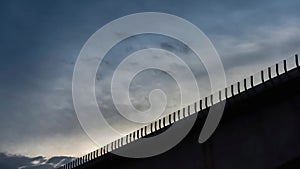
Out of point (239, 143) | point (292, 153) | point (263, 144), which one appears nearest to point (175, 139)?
point (239, 143)

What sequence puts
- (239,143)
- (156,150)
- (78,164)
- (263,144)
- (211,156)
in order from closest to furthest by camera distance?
(263,144)
(239,143)
(211,156)
(156,150)
(78,164)

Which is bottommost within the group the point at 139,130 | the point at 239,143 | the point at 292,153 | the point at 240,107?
the point at 292,153

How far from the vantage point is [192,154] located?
3142 centimetres

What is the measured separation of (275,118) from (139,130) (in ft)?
50.4

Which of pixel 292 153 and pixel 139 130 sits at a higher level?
pixel 139 130

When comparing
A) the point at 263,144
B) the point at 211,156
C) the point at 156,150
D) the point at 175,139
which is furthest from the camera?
the point at 156,150

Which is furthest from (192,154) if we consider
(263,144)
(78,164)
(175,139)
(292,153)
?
(78,164)

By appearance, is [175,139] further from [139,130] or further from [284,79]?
[284,79]

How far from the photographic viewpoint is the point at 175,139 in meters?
33.0

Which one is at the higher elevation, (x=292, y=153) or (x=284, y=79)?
(x=284, y=79)

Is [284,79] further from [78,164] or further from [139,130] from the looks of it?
[78,164]

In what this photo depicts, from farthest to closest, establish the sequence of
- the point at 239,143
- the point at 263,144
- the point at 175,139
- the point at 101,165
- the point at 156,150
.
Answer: the point at 101,165 → the point at 156,150 → the point at 175,139 → the point at 239,143 → the point at 263,144

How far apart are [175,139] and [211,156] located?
13.5ft

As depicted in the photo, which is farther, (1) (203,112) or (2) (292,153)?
(1) (203,112)
